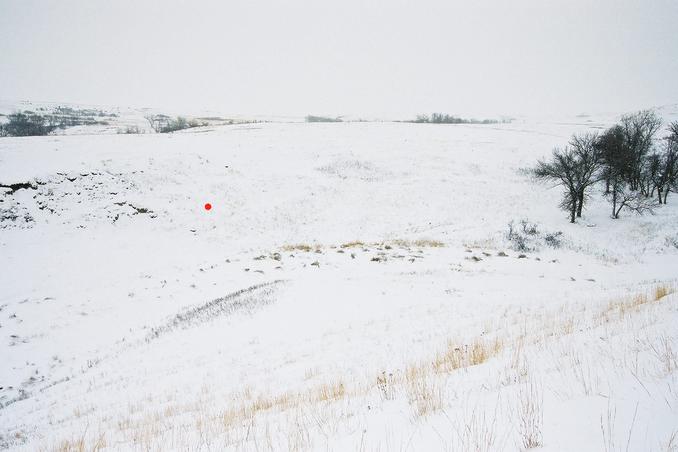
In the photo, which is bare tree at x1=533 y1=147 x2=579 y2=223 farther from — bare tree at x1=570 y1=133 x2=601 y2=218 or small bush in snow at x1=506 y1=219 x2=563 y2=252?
small bush in snow at x1=506 y1=219 x2=563 y2=252

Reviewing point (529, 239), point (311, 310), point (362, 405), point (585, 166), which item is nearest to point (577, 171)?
point (585, 166)

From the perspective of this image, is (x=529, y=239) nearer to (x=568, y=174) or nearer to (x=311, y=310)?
(x=568, y=174)

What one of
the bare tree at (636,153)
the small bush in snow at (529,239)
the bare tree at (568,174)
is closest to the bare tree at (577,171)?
the bare tree at (568,174)

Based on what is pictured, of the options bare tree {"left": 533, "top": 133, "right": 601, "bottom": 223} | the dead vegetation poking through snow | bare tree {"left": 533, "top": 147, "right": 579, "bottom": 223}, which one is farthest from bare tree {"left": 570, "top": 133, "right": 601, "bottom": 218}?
the dead vegetation poking through snow

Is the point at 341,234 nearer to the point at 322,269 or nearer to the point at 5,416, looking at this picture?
the point at 322,269

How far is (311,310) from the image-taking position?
1122 centimetres

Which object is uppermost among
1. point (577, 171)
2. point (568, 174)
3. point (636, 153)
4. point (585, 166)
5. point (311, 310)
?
point (636, 153)

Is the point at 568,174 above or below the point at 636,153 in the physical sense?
below

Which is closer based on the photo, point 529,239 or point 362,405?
point 362,405

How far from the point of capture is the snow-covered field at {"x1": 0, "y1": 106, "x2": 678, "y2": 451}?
269cm

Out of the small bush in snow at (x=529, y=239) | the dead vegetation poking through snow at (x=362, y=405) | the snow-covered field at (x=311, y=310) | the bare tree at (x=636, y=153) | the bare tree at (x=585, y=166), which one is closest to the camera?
the dead vegetation poking through snow at (x=362, y=405)

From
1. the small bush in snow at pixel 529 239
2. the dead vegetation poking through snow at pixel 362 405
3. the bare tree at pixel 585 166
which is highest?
the bare tree at pixel 585 166

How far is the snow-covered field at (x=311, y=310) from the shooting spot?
269 centimetres

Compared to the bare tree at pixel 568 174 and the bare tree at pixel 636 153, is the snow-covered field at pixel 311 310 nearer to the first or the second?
the bare tree at pixel 568 174
